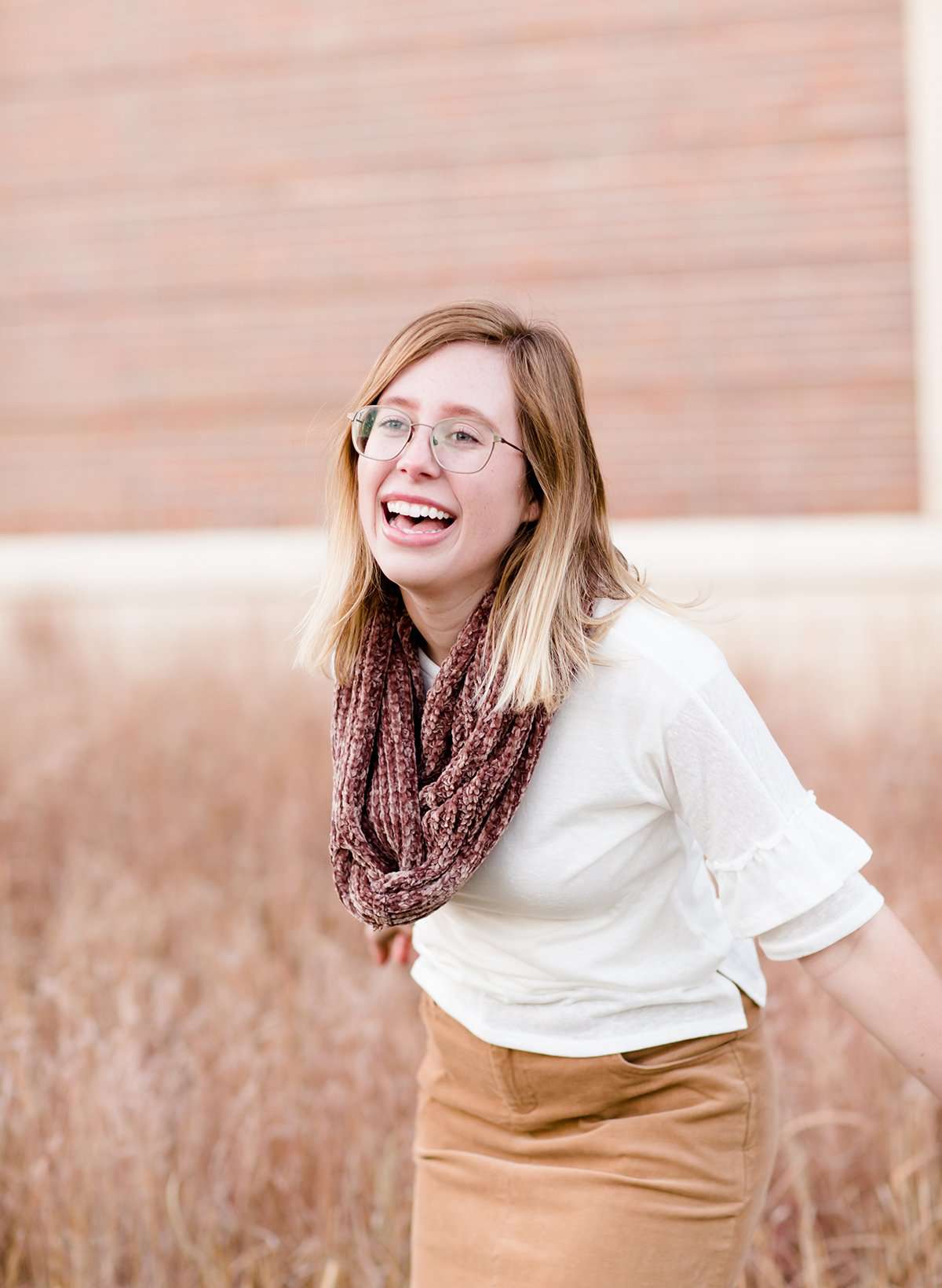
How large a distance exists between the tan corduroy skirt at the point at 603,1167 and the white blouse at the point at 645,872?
0.04 m

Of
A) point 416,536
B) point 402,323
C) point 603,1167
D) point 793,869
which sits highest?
point 402,323

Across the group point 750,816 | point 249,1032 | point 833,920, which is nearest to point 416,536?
point 750,816

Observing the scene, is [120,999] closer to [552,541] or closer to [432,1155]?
[432,1155]

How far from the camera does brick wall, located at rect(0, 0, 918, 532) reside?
5949 millimetres

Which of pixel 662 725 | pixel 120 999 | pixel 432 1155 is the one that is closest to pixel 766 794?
pixel 662 725

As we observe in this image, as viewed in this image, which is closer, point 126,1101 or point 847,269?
point 126,1101

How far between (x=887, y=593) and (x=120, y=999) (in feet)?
12.9

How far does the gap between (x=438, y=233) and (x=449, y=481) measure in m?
5.14

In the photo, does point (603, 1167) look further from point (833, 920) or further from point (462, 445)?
point (462, 445)

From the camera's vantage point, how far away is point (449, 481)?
1488 mm

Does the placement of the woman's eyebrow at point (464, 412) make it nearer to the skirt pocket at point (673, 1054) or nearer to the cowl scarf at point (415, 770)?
the cowl scarf at point (415, 770)

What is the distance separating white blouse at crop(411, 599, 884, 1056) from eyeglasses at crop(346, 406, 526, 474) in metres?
0.22

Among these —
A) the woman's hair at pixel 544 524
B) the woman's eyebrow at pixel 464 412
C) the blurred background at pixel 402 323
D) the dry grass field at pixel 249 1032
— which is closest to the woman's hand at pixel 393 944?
the dry grass field at pixel 249 1032

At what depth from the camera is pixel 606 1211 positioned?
4.80 ft
